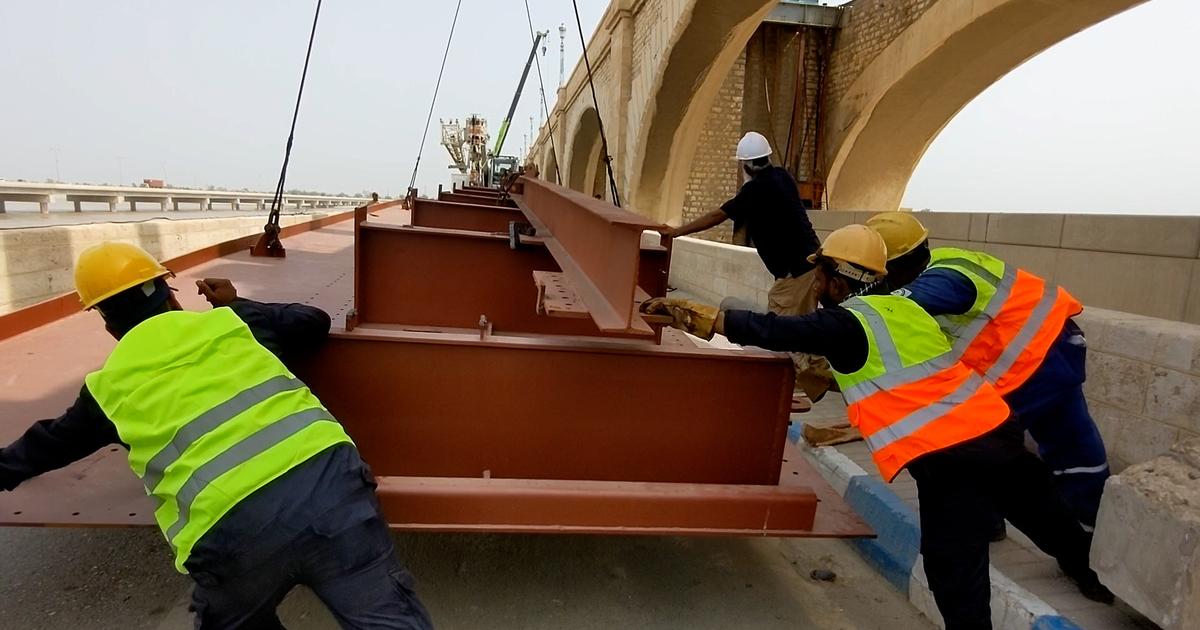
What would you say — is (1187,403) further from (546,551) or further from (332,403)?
(332,403)

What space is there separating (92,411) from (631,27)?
15302 mm

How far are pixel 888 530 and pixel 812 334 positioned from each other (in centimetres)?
132

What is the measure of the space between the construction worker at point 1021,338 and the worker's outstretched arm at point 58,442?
262 centimetres

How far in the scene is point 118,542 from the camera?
2.72 m

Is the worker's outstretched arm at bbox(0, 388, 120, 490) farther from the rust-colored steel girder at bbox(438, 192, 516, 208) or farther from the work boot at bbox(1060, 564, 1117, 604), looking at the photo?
the rust-colored steel girder at bbox(438, 192, 516, 208)

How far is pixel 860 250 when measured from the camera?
237 centimetres

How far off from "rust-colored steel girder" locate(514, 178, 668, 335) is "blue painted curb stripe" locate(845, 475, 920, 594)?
158cm

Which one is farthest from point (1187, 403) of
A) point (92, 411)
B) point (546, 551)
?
point (92, 411)

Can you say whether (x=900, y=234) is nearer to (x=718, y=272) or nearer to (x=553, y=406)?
(x=553, y=406)

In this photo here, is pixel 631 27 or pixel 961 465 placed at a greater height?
pixel 631 27

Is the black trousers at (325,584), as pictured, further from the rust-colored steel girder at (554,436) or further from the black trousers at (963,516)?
the black trousers at (963,516)

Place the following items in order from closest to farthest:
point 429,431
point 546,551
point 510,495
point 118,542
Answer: point 510,495, point 429,431, point 118,542, point 546,551

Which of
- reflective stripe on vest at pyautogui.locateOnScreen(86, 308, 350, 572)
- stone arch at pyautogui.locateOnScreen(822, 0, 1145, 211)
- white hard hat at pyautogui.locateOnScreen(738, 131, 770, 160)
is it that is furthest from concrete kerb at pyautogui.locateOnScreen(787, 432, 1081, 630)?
stone arch at pyautogui.locateOnScreen(822, 0, 1145, 211)

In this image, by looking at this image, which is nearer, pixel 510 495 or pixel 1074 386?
pixel 510 495
